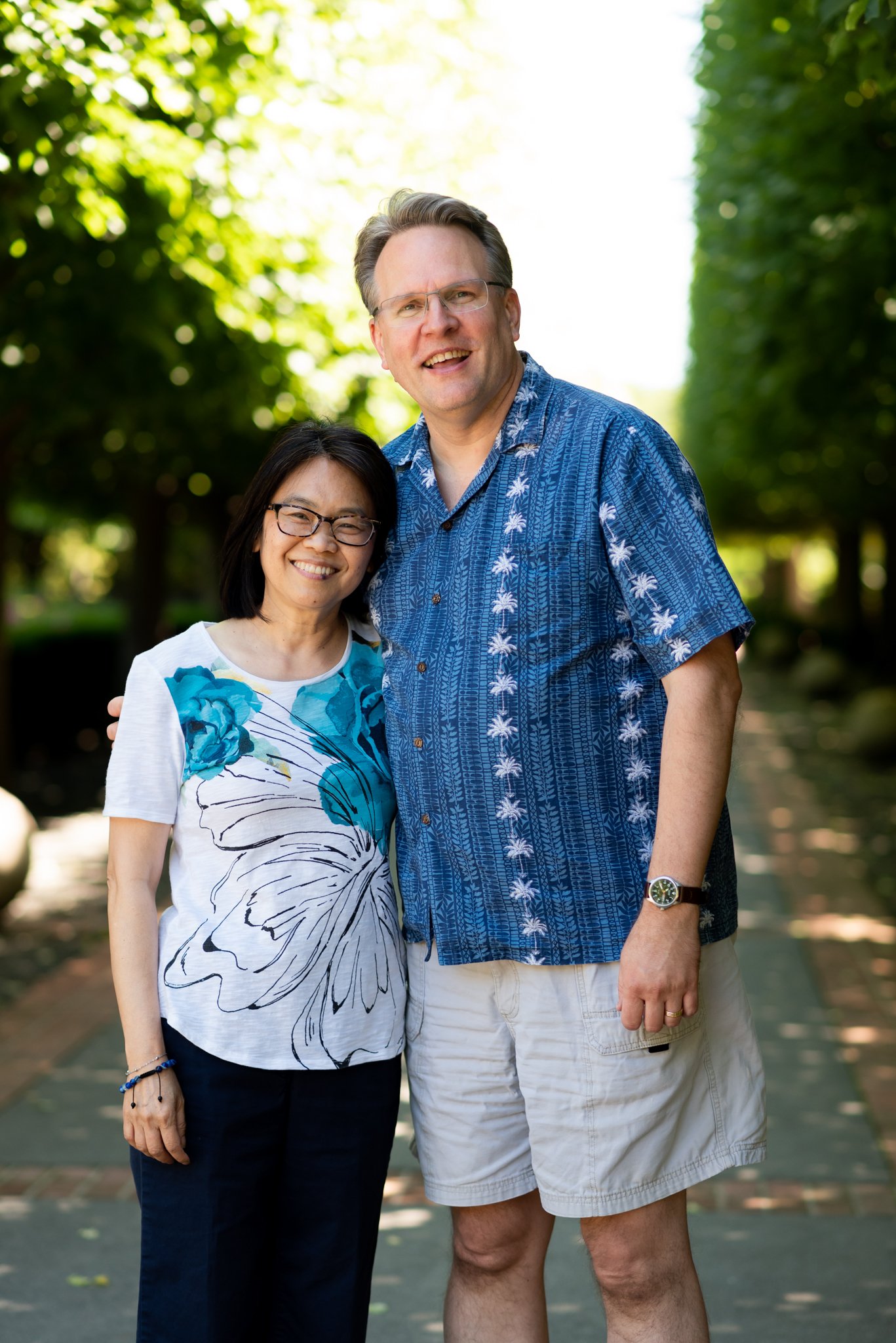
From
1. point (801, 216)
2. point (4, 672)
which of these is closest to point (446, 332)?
point (801, 216)

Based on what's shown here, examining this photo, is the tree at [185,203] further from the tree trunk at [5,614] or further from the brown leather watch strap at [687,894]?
the brown leather watch strap at [687,894]

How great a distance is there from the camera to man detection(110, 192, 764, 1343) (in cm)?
219

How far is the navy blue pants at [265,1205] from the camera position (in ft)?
7.30

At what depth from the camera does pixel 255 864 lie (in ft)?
7.44

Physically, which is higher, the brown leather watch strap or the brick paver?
the brown leather watch strap

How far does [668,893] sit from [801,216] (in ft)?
19.5

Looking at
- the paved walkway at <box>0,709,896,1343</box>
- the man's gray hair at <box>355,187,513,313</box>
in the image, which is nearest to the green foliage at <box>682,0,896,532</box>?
the man's gray hair at <box>355,187,513,313</box>

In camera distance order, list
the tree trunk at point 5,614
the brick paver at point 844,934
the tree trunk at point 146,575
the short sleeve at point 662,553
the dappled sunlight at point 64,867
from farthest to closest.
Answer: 1. the tree trunk at point 146,575
2. the tree trunk at point 5,614
3. the dappled sunlight at point 64,867
4. the brick paver at point 844,934
5. the short sleeve at point 662,553

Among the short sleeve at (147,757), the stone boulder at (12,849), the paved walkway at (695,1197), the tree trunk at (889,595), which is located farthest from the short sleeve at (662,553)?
the tree trunk at (889,595)

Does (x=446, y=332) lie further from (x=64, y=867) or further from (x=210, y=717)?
(x=64, y=867)

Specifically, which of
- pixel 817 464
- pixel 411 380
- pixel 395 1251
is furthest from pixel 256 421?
pixel 817 464

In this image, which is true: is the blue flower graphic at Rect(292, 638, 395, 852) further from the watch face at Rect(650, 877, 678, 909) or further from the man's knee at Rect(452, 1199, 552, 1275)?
the man's knee at Rect(452, 1199, 552, 1275)

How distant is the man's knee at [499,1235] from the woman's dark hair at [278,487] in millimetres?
1151

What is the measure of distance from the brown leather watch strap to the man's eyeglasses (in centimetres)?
102
